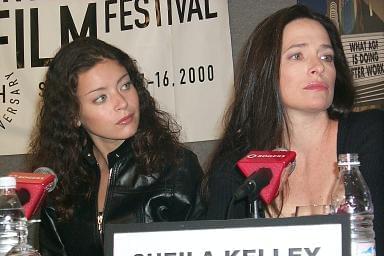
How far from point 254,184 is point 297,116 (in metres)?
0.73

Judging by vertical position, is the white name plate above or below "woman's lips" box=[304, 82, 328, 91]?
below

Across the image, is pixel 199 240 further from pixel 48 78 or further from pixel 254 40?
pixel 48 78

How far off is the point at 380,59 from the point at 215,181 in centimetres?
78

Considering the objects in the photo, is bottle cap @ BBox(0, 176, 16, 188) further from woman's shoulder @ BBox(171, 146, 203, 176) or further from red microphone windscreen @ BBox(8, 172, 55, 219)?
woman's shoulder @ BBox(171, 146, 203, 176)

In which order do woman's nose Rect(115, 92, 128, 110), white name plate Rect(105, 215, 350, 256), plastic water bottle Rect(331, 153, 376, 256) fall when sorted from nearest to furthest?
1. white name plate Rect(105, 215, 350, 256)
2. plastic water bottle Rect(331, 153, 376, 256)
3. woman's nose Rect(115, 92, 128, 110)

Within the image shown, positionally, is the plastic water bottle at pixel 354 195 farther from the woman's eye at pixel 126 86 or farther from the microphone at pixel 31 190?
the woman's eye at pixel 126 86

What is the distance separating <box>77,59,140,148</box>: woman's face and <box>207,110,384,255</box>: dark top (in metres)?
0.27

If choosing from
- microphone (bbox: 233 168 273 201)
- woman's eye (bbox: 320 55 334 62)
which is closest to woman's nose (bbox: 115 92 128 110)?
woman's eye (bbox: 320 55 334 62)

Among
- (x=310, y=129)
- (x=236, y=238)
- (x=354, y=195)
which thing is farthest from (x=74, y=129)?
(x=236, y=238)

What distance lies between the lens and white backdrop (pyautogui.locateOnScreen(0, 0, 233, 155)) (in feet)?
7.30

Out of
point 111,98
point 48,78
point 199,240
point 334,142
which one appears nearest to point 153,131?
point 111,98

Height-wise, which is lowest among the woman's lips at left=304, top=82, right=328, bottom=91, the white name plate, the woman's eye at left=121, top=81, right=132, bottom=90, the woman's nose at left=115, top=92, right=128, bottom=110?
the white name plate

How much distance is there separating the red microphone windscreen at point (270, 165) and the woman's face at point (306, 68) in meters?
0.52

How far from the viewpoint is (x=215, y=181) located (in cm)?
166
